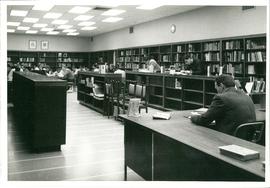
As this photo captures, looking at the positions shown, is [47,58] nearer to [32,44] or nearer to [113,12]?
[32,44]

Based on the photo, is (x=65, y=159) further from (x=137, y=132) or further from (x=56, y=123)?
(x=137, y=132)

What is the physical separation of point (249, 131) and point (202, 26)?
6.61m

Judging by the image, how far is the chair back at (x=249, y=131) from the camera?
9.62ft

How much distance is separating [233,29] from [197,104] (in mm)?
2269

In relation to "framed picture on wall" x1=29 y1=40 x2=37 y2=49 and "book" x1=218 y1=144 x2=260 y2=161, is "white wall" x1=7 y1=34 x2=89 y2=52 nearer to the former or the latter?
"framed picture on wall" x1=29 y1=40 x2=37 y2=49

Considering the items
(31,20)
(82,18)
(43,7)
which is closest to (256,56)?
(43,7)

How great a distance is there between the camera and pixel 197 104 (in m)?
7.38

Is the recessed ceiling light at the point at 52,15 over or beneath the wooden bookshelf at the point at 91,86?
over

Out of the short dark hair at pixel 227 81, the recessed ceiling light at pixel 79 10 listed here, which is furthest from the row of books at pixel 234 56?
the short dark hair at pixel 227 81

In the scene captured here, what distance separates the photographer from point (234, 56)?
7.93 metres

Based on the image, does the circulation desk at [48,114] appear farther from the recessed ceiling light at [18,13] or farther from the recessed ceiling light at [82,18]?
the recessed ceiling light at [82,18]

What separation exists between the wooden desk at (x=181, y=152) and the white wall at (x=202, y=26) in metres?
4.98

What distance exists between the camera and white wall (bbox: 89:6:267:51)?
24.7 feet

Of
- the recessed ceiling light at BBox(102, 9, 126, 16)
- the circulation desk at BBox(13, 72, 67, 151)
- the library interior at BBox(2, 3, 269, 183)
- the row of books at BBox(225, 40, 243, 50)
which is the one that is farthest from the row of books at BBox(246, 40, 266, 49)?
the circulation desk at BBox(13, 72, 67, 151)
